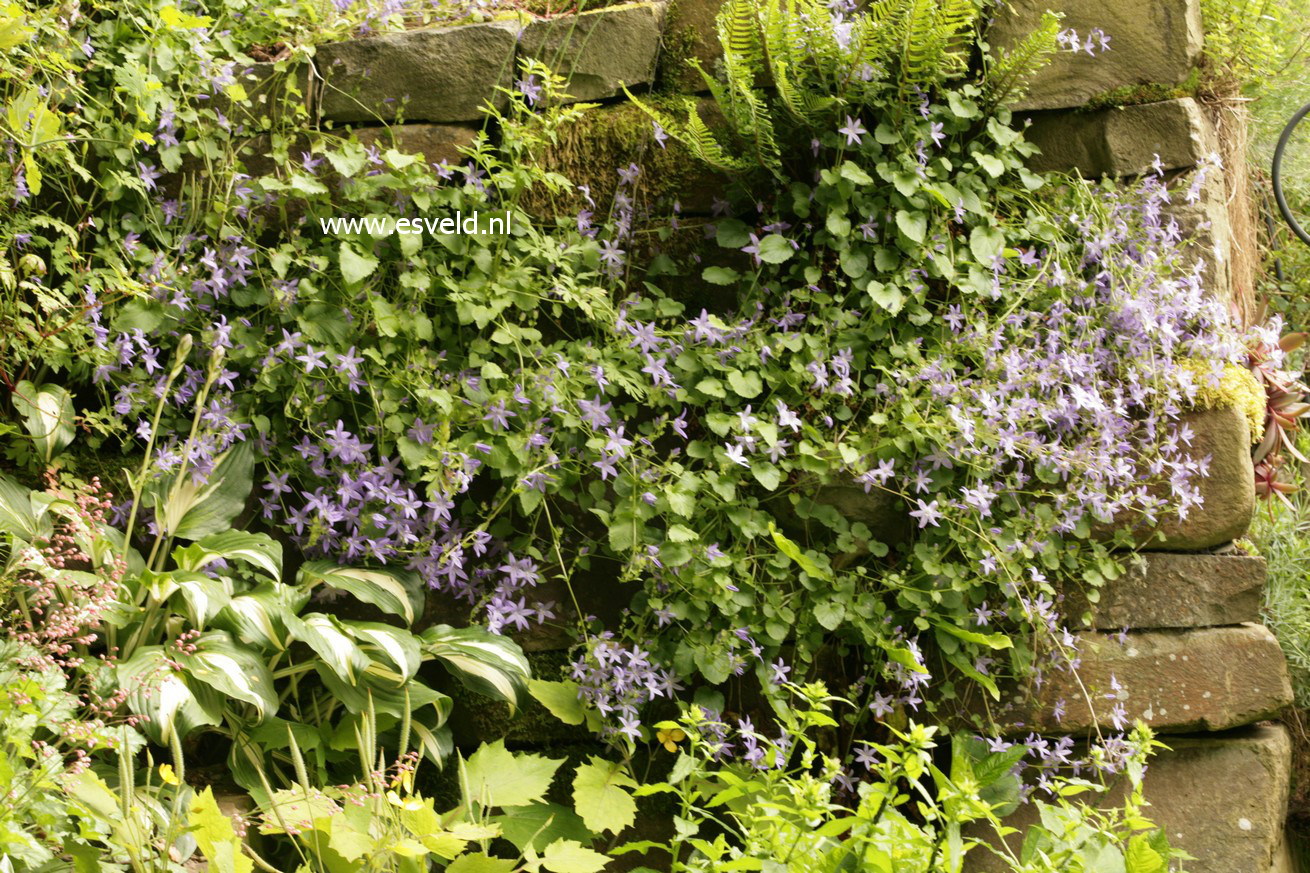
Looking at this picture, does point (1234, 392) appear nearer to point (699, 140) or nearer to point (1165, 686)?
point (1165, 686)

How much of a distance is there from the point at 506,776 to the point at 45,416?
136cm

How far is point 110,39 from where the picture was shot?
258 cm

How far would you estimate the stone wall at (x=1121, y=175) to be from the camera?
2.57m

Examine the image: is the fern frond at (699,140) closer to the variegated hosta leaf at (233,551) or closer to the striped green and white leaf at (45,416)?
the variegated hosta leaf at (233,551)

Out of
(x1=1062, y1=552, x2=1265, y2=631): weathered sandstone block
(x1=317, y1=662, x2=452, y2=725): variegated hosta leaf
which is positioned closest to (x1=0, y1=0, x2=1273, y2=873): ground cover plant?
(x1=317, y1=662, x2=452, y2=725): variegated hosta leaf

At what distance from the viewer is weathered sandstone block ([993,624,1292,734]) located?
256cm

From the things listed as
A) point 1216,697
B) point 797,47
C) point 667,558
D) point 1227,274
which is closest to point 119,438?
point 667,558

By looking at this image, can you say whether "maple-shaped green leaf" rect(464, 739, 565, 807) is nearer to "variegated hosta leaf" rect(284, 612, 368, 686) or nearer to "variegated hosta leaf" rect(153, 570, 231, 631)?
"variegated hosta leaf" rect(284, 612, 368, 686)

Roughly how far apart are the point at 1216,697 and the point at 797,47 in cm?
185

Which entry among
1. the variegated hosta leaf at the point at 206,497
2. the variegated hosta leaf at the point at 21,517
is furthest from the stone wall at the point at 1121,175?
the variegated hosta leaf at the point at 21,517

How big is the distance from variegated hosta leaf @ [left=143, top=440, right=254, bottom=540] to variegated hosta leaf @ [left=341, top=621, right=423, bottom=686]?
1.38 feet

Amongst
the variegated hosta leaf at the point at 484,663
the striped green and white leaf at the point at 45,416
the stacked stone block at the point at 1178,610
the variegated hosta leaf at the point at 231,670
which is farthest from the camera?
the stacked stone block at the point at 1178,610

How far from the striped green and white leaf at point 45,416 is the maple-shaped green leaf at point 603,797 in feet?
4.69

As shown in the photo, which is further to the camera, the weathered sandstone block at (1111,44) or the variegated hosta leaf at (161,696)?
the weathered sandstone block at (1111,44)
